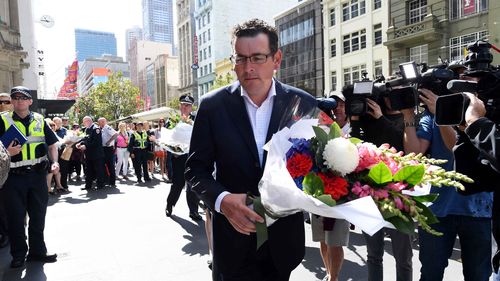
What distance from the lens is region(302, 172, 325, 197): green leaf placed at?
5.10 ft

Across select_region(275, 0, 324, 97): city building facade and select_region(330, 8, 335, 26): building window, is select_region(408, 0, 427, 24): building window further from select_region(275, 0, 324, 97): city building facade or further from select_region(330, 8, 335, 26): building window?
select_region(275, 0, 324, 97): city building facade

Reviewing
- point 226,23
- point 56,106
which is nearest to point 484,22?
point 56,106

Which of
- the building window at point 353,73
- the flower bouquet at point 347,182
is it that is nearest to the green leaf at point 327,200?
the flower bouquet at point 347,182

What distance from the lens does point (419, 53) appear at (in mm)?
24641

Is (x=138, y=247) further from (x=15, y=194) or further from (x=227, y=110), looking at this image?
(x=227, y=110)

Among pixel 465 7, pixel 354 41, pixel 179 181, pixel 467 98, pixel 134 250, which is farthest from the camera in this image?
pixel 354 41

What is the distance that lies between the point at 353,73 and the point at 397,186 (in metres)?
30.8

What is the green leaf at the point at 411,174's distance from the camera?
1488mm

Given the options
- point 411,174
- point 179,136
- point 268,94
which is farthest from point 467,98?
point 179,136

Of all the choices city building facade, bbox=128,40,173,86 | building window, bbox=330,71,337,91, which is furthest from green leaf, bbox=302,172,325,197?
city building facade, bbox=128,40,173,86

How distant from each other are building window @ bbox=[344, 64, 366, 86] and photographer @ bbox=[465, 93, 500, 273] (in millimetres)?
28987

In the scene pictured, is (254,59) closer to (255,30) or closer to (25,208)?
(255,30)

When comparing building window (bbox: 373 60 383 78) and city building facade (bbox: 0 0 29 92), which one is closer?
city building facade (bbox: 0 0 29 92)

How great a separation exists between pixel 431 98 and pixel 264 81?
120 centimetres
